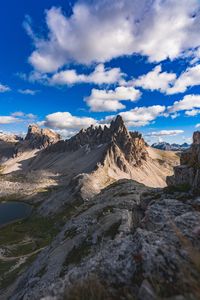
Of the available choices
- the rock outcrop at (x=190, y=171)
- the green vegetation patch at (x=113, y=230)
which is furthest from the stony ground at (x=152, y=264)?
the green vegetation patch at (x=113, y=230)

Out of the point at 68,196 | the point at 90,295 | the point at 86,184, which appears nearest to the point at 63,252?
the point at 90,295

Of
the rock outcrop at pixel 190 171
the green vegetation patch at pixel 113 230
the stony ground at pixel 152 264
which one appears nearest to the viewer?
the stony ground at pixel 152 264

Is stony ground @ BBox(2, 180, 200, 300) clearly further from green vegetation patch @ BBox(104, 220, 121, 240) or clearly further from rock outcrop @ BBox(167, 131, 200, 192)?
green vegetation patch @ BBox(104, 220, 121, 240)

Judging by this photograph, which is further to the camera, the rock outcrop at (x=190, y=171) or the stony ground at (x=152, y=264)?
the rock outcrop at (x=190, y=171)

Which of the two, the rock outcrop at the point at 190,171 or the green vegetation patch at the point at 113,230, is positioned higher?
the rock outcrop at the point at 190,171

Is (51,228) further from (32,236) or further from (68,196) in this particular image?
(68,196)

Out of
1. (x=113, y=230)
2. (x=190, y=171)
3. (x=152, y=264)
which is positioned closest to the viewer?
(x=152, y=264)

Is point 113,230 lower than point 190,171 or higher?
lower

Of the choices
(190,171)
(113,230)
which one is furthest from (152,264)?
(113,230)

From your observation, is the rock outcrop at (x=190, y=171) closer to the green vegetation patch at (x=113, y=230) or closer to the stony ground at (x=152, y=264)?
the stony ground at (x=152, y=264)

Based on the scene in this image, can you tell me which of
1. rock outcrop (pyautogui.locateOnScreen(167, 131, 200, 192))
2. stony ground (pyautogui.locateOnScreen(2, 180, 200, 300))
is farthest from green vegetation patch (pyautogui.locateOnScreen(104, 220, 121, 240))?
rock outcrop (pyautogui.locateOnScreen(167, 131, 200, 192))

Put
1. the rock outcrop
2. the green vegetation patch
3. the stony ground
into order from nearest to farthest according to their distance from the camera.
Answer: the stony ground → the rock outcrop → the green vegetation patch

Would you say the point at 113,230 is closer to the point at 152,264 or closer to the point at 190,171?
the point at 190,171

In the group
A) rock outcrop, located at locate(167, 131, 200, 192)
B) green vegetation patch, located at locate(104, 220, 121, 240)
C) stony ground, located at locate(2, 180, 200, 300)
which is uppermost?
rock outcrop, located at locate(167, 131, 200, 192)
